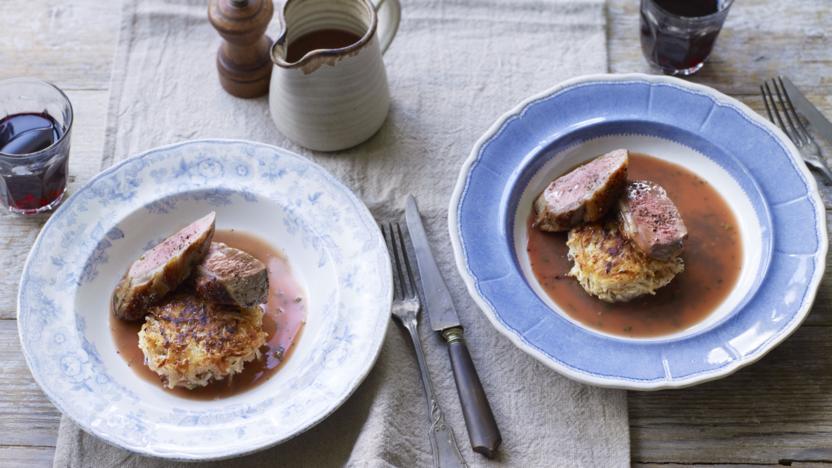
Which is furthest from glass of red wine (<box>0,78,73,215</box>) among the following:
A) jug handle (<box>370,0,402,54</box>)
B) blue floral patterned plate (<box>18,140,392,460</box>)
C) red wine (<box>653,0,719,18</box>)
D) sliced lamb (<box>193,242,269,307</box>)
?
red wine (<box>653,0,719,18</box>)

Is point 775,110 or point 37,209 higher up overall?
point 775,110

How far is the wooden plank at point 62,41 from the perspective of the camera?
3.05 m

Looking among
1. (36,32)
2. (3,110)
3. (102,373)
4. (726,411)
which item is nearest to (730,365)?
(726,411)

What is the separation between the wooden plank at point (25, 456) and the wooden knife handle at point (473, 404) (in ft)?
3.48

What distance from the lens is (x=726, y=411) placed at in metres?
2.35

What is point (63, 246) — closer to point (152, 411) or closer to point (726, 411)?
point (152, 411)

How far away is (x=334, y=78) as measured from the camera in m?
2.64

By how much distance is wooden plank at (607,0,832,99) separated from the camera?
3.04 meters

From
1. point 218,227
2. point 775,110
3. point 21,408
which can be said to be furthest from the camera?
point 775,110

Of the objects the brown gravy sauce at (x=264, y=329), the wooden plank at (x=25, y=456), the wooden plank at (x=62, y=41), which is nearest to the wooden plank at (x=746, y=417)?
the brown gravy sauce at (x=264, y=329)

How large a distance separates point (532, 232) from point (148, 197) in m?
1.09

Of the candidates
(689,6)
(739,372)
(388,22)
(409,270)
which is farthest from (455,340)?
(689,6)

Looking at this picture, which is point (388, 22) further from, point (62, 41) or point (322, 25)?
point (62, 41)

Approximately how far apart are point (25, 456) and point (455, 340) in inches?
45.1
